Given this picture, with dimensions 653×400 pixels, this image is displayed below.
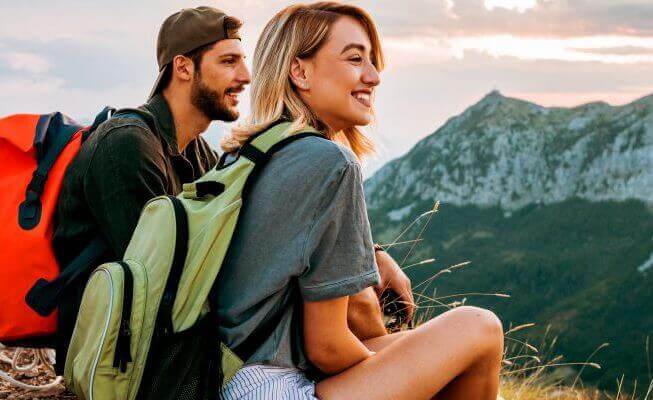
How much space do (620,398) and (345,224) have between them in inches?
222

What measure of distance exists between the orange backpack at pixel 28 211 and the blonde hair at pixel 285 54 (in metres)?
1.45

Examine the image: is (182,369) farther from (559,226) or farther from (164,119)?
(559,226)

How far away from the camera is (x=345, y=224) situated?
8.65ft

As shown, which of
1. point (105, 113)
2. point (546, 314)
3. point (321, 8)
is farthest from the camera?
point (546, 314)

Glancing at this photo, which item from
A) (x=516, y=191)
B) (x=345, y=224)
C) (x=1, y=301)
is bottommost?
(x=516, y=191)

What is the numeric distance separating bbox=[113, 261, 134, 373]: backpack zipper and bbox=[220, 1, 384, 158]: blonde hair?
74 cm

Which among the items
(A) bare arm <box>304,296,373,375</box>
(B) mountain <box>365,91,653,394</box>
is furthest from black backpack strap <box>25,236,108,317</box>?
(B) mountain <box>365,91,653,394</box>

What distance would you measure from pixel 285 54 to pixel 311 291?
1.11m

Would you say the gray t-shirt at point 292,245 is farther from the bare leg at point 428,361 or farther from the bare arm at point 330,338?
the bare leg at point 428,361

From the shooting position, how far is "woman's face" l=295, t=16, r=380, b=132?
3184 millimetres

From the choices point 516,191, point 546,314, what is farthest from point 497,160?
point 546,314

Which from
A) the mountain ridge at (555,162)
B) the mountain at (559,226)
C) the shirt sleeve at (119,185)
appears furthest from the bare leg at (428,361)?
the mountain ridge at (555,162)

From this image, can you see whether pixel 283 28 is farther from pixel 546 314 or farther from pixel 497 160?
pixel 497 160

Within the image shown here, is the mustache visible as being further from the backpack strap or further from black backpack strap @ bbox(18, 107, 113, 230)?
the backpack strap
